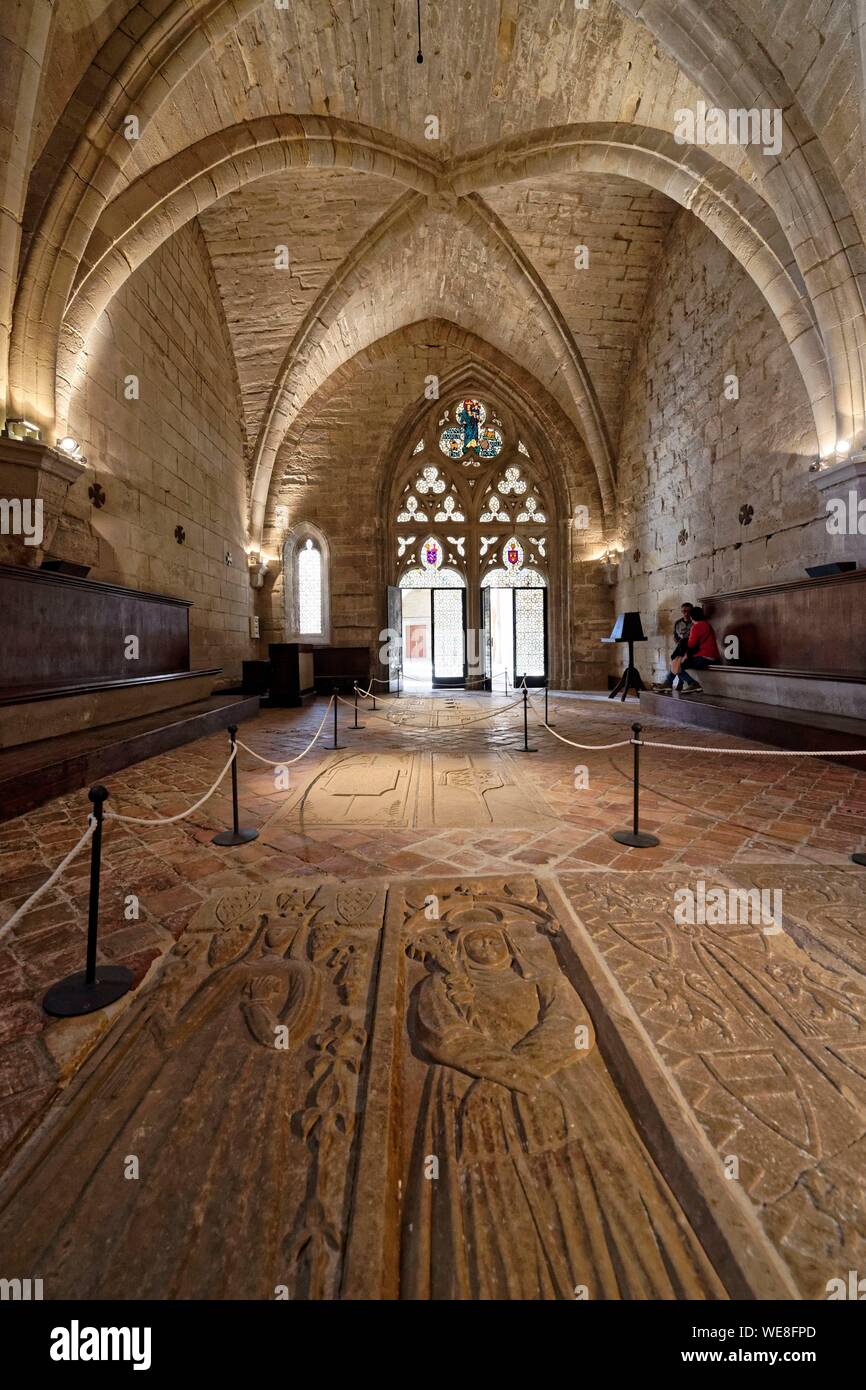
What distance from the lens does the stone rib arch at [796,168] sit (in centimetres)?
531

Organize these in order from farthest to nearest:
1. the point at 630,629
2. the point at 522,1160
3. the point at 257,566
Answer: the point at 257,566 → the point at 630,629 → the point at 522,1160

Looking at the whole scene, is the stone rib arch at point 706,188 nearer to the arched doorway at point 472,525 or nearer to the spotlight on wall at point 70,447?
the arched doorway at point 472,525

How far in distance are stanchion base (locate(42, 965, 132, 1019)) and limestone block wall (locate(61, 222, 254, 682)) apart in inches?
214

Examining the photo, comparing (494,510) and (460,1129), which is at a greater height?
(494,510)

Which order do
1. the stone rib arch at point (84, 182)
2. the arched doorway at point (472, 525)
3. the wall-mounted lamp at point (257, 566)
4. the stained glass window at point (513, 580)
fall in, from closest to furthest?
1. the stone rib arch at point (84, 182)
2. the wall-mounted lamp at point (257, 566)
3. the arched doorway at point (472, 525)
4. the stained glass window at point (513, 580)

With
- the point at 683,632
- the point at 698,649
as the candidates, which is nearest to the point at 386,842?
the point at 698,649

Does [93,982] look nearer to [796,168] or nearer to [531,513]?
[796,168]

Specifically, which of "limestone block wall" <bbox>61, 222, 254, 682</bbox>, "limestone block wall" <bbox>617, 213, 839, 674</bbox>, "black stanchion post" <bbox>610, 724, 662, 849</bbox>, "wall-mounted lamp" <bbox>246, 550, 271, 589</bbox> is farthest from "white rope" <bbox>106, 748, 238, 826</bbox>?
"wall-mounted lamp" <bbox>246, 550, 271, 589</bbox>

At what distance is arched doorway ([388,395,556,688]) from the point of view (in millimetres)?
13344

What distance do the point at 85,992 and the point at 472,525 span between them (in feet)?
42.5

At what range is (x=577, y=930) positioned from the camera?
2100 mm

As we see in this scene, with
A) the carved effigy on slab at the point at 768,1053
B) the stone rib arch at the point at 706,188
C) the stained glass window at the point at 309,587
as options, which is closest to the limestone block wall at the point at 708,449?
the stone rib arch at the point at 706,188

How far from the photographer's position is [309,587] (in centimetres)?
1292

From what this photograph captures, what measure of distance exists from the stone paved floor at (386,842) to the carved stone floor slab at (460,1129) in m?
0.28
